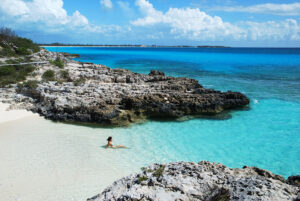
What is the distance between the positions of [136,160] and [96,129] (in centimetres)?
404

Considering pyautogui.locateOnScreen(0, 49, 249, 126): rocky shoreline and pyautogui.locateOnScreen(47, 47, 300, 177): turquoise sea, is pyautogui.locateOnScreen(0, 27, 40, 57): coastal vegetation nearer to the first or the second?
pyautogui.locateOnScreen(0, 49, 249, 126): rocky shoreline

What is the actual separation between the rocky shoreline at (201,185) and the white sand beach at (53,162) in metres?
2.78

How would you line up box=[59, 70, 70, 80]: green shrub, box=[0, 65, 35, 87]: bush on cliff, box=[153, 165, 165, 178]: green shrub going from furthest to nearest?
box=[59, 70, 70, 80]: green shrub < box=[0, 65, 35, 87]: bush on cliff < box=[153, 165, 165, 178]: green shrub

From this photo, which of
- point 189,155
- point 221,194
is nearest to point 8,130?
point 189,155

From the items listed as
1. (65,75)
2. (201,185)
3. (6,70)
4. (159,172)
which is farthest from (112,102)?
(6,70)

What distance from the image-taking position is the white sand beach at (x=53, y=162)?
7285 millimetres

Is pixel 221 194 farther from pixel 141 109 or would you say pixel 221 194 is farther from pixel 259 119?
pixel 259 119

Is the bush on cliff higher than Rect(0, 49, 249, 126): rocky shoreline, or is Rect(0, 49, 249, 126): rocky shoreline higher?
the bush on cliff

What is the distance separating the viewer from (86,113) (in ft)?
44.1

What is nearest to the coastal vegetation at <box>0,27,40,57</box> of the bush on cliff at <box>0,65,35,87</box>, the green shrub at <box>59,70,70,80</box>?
the bush on cliff at <box>0,65,35,87</box>

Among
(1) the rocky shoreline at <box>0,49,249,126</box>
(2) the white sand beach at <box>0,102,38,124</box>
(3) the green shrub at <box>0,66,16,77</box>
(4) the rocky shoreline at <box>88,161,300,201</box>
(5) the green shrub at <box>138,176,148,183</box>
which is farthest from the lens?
(3) the green shrub at <box>0,66,16,77</box>

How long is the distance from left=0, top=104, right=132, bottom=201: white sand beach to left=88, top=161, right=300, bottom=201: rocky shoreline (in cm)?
278

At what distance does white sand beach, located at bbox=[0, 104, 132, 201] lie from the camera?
729 centimetres

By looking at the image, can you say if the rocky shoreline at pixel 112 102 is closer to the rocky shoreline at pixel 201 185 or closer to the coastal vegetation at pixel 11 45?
the rocky shoreline at pixel 201 185
